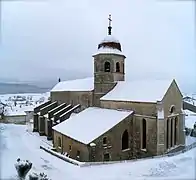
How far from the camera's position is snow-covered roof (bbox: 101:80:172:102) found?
16.6 m

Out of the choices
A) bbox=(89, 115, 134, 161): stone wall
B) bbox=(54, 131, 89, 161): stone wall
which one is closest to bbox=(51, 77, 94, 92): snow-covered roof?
bbox=(54, 131, 89, 161): stone wall

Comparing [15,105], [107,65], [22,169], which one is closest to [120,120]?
[107,65]

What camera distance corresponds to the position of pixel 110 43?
819 inches

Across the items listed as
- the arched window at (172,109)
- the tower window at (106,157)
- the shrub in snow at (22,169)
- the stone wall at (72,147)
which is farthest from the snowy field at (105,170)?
the arched window at (172,109)

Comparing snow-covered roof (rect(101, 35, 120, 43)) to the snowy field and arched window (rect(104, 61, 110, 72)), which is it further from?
the snowy field

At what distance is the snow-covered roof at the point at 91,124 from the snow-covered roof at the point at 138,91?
1.16m

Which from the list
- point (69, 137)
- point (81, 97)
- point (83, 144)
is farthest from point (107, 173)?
point (81, 97)

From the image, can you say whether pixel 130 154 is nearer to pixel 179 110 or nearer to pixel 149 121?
Answer: pixel 149 121

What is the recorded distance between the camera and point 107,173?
10914 millimetres

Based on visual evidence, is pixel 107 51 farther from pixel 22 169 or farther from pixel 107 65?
pixel 22 169

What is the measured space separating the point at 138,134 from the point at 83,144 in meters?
3.91

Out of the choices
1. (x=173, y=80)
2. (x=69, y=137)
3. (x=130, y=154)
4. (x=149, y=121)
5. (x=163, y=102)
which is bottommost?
(x=130, y=154)

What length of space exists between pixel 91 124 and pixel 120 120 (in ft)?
6.29

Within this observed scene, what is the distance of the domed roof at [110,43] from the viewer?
20766 mm
